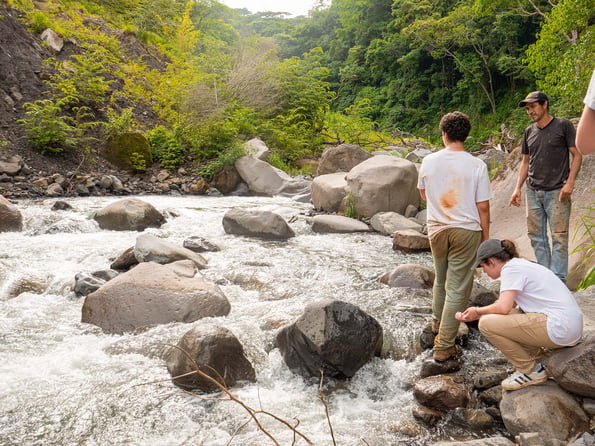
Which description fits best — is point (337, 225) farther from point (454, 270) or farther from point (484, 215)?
point (484, 215)

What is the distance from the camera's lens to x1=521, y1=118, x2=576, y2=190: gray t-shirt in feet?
13.6

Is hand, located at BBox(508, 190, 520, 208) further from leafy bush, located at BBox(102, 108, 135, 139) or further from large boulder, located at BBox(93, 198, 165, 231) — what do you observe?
leafy bush, located at BBox(102, 108, 135, 139)

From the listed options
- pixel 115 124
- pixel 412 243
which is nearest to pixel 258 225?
pixel 412 243

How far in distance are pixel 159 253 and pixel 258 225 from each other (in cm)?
243

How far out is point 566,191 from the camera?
407 centimetres

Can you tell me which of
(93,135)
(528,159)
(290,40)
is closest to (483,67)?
(290,40)

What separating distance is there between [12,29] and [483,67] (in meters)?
27.2

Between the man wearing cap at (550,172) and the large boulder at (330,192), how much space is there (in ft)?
18.1

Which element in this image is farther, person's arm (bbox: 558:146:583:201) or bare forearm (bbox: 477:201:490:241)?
person's arm (bbox: 558:146:583:201)

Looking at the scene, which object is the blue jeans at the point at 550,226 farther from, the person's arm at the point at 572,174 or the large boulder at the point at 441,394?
the large boulder at the point at 441,394

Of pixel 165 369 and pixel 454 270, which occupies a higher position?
pixel 454 270

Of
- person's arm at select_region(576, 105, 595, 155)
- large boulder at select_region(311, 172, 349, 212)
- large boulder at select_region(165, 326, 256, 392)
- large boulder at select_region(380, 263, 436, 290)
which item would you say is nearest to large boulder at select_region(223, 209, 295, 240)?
large boulder at select_region(311, 172, 349, 212)

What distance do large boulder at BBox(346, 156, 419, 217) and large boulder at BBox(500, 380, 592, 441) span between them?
21.4ft

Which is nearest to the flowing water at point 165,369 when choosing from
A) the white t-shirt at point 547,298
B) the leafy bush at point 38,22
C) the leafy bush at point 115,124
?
the white t-shirt at point 547,298
